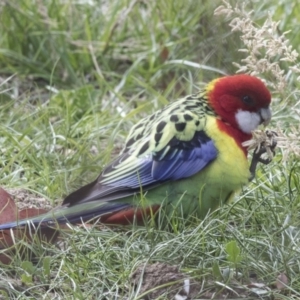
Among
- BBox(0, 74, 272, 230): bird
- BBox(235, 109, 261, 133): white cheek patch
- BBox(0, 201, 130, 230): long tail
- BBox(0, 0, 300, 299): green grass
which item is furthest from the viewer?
BBox(235, 109, 261, 133): white cheek patch

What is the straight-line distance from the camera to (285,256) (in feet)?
9.64

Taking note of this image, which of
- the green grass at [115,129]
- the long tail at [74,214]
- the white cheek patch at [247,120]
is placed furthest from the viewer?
the white cheek patch at [247,120]

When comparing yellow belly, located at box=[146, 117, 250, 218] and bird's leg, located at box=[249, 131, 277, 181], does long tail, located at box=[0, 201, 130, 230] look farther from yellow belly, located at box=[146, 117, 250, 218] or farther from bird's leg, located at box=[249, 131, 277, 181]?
bird's leg, located at box=[249, 131, 277, 181]

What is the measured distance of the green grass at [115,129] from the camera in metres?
2.94

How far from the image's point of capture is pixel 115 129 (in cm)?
425

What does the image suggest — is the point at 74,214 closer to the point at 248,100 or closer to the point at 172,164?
the point at 172,164

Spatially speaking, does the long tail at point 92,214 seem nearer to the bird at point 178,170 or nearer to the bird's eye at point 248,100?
the bird at point 178,170

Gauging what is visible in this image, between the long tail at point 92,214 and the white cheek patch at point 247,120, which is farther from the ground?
the white cheek patch at point 247,120

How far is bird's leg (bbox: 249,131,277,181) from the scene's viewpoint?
3297 mm

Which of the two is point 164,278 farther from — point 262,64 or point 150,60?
point 150,60

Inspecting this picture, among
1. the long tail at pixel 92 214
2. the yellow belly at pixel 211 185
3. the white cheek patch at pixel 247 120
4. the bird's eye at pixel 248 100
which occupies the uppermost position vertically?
the bird's eye at pixel 248 100

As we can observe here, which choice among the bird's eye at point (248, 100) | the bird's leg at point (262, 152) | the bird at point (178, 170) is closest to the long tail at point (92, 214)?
the bird at point (178, 170)

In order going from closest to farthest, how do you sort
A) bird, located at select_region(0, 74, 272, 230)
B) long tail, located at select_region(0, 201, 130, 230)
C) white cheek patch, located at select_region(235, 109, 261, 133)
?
1. long tail, located at select_region(0, 201, 130, 230)
2. bird, located at select_region(0, 74, 272, 230)
3. white cheek patch, located at select_region(235, 109, 261, 133)

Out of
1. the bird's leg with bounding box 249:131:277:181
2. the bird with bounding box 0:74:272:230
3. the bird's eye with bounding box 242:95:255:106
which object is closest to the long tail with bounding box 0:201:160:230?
the bird with bounding box 0:74:272:230
